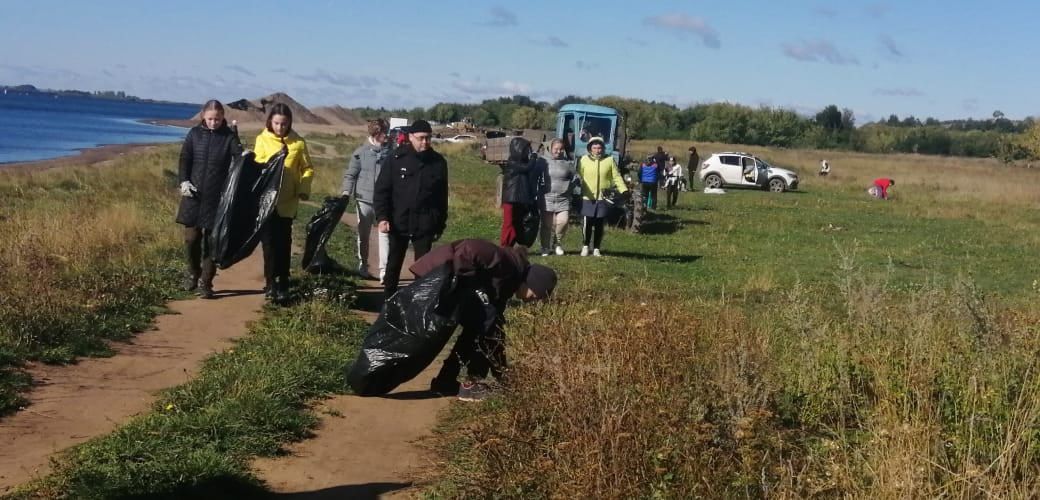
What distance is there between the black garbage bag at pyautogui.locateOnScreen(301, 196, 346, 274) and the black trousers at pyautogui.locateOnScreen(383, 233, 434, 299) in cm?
200

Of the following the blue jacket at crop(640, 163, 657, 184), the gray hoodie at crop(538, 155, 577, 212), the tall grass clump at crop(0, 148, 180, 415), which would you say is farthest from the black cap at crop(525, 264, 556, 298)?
the blue jacket at crop(640, 163, 657, 184)

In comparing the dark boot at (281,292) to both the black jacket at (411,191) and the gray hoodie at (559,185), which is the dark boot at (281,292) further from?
the gray hoodie at (559,185)

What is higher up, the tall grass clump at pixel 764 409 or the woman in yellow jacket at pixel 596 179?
the woman in yellow jacket at pixel 596 179

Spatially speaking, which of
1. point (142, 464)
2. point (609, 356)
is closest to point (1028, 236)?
point (609, 356)

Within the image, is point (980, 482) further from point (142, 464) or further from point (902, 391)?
point (142, 464)

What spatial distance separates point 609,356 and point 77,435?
9.24 ft

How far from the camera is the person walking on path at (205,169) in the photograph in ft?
31.0

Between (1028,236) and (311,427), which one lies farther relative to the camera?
(1028,236)

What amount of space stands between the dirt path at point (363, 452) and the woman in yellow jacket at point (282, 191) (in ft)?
7.91

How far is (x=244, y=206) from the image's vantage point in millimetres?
9336

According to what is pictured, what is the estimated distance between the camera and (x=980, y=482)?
4586 mm

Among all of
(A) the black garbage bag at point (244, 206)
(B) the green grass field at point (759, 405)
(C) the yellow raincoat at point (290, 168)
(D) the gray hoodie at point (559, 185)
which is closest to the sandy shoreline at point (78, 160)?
(D) the gray hoodie at point (559, 185)

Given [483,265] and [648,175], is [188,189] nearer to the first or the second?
[483,265]

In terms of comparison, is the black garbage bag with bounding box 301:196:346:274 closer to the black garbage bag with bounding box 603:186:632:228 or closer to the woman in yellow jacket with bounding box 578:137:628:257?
the woman in yellow jacket with bounding box 578:137:628:257
